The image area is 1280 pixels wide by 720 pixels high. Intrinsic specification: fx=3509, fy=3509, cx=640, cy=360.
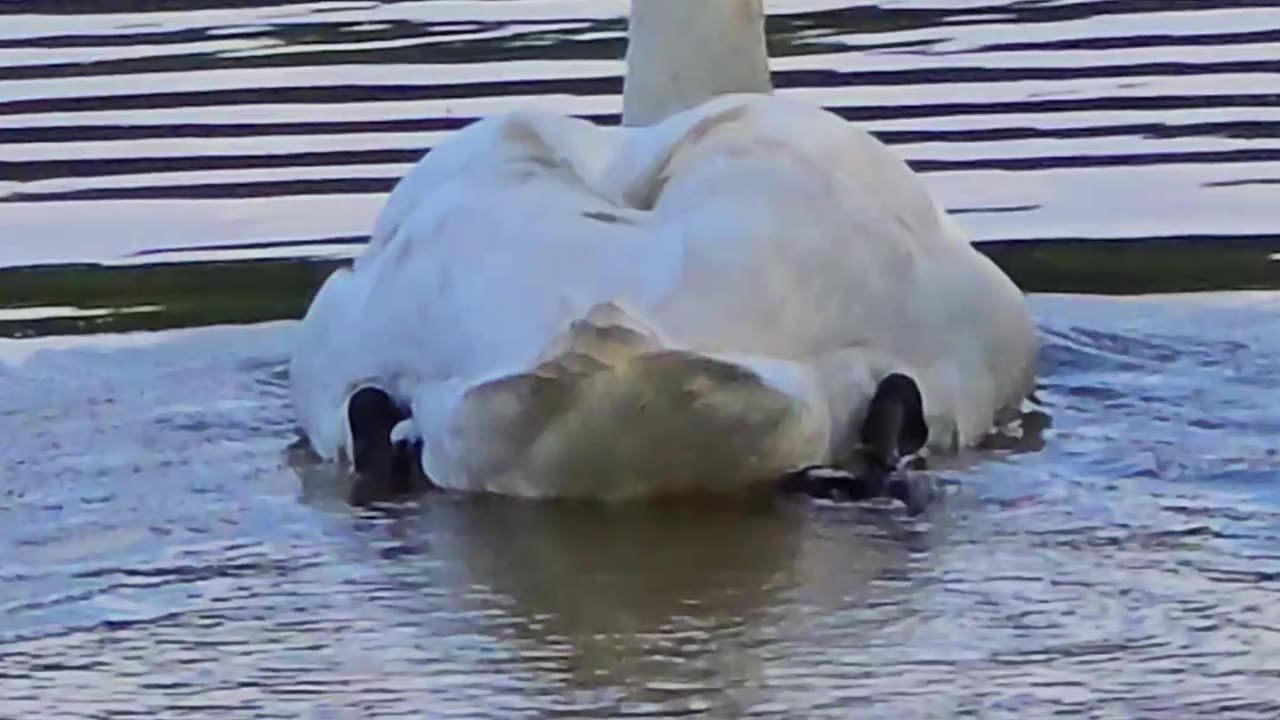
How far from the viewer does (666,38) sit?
29.1ft

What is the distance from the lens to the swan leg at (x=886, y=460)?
7215 mm

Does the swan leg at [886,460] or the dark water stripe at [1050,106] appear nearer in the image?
the swan leg at [886,460]

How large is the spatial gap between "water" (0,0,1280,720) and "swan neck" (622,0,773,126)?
1057 mm

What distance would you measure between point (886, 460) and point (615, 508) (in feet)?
2.01

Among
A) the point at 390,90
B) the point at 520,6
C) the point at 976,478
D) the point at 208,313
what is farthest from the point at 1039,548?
the point at 520,6

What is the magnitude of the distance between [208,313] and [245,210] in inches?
60.0

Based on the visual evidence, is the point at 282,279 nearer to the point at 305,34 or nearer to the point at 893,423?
the point at 893,423

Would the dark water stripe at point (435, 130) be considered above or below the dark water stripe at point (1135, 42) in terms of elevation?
below

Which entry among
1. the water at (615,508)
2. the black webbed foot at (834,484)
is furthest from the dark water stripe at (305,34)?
the black webbed foot at (834,484)

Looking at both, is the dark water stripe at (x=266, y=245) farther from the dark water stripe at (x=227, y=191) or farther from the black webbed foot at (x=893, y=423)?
the black webbed foot at (x=893, y=423)

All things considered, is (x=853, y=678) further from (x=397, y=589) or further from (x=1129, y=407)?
(x=1129, y=407)

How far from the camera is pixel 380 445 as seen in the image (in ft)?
24.8

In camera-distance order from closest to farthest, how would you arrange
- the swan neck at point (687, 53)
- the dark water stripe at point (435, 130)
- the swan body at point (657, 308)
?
the swan body at point (657, 308)
the swan neck at point (687, 53)
the dark water stripe at point (435, 130)

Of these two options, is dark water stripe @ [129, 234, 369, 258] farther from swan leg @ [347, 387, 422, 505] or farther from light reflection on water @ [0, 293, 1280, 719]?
swan leg @ [347, 387, 422, 505]
